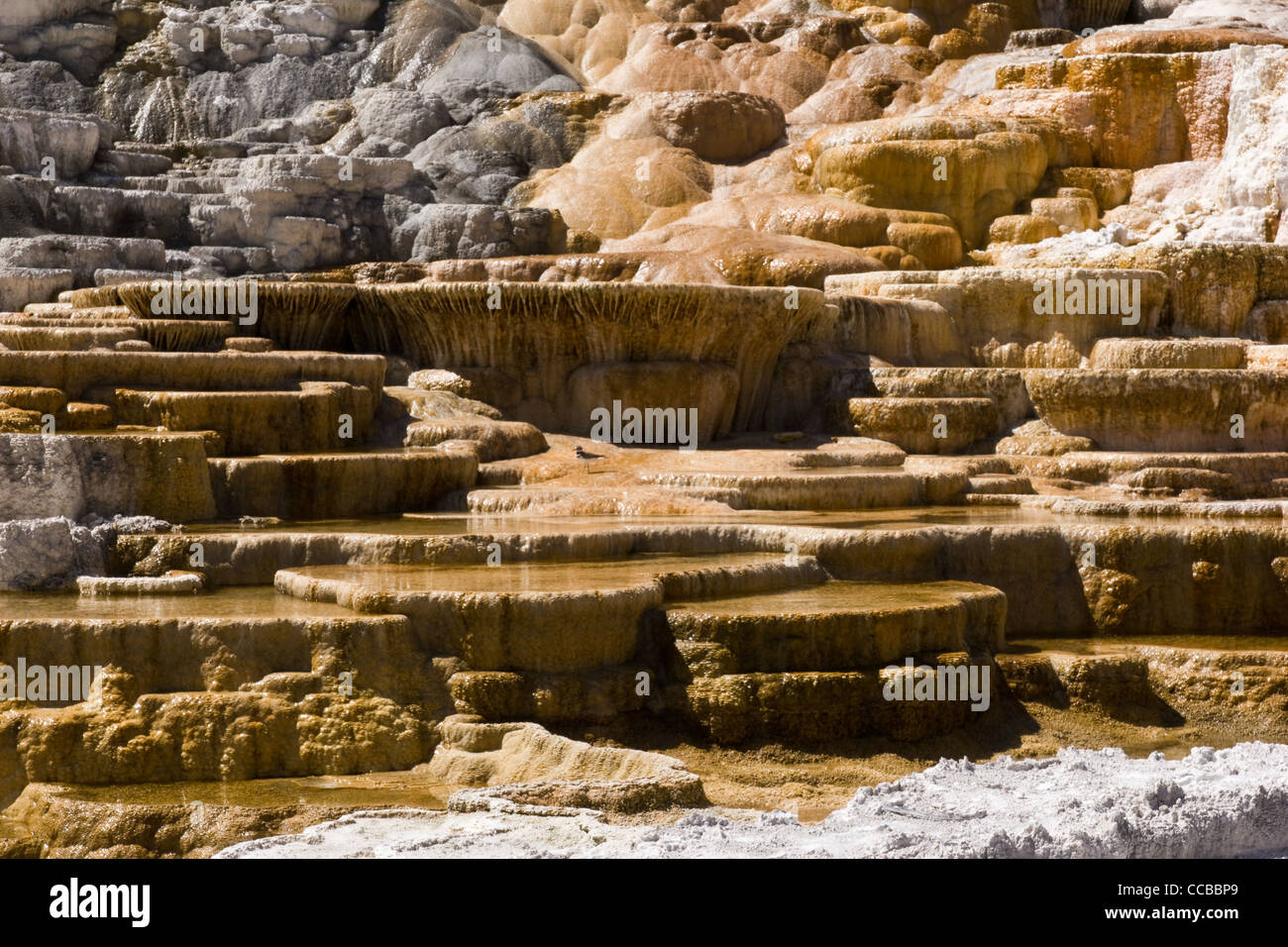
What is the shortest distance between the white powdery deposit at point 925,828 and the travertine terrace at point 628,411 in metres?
0.05

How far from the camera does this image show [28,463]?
10812 millimetres

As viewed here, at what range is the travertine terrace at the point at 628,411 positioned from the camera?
834 cm

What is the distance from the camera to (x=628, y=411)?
1480cm

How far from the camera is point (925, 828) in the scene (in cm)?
696

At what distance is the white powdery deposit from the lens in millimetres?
→ 6645

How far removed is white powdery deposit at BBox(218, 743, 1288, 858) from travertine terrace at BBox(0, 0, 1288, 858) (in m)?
0.05

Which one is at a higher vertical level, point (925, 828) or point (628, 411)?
point (628, 411)

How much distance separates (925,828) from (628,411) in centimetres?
818

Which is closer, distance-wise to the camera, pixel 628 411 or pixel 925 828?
pixel 925 828

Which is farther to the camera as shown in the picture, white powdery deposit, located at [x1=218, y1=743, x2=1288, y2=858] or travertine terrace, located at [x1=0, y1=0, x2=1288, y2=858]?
travertine terrace, located at [x1=0, y1=0, x2=1288, y2=858]
